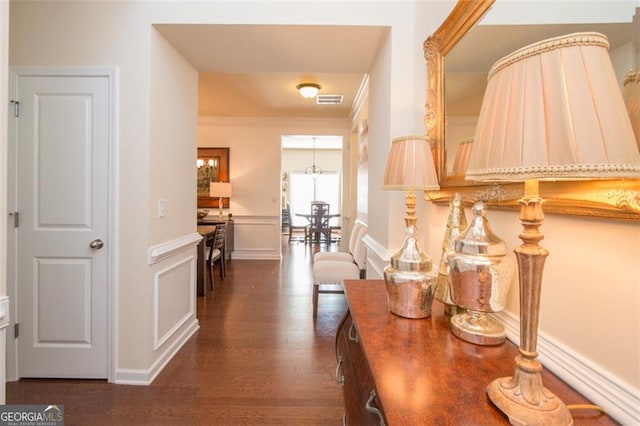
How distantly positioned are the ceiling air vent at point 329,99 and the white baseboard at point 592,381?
4.23m

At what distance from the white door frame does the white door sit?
0.06ft

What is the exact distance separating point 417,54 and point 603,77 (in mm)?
1594

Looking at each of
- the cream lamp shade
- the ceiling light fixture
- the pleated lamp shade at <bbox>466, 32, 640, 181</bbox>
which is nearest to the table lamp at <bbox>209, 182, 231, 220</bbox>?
the cream lamp shade

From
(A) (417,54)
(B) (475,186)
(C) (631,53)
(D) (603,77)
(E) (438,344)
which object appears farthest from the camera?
(A) (417,54)

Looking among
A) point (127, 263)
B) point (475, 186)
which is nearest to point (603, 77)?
point (475, 186)

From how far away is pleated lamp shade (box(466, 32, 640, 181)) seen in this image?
0.45m

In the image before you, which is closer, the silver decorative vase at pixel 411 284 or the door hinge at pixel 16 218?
the silver decorative vase at pixel 411 284

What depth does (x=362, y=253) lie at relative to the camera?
3.35m

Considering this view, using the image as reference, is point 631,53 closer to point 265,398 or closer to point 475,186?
point 475,186

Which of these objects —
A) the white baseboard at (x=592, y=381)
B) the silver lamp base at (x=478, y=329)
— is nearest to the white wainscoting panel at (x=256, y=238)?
the silver lamp base at (x=478, y=329)

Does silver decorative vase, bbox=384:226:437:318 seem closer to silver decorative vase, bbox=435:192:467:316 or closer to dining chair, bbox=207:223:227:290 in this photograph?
silver decorative vase, bbox=435:192:467:316

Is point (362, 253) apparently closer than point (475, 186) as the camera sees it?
No

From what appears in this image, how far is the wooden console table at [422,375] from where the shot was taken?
24.3 inches

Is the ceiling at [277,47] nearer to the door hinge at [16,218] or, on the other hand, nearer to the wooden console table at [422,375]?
the door hinge at [16,218]
